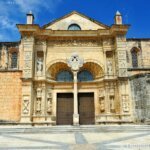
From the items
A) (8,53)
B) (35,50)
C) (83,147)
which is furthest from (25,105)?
(83,147)

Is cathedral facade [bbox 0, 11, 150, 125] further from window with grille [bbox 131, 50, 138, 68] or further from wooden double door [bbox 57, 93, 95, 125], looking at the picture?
window with grille [bbox 131, 50, 138, 68]

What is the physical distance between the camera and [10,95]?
55.7ft

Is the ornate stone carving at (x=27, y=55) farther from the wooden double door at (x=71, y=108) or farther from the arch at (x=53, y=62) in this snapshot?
the wooden double door at (x=71, y=108)

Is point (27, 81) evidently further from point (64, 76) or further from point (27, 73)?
point (64, 76)

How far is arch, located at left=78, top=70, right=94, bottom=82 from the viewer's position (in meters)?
19.1

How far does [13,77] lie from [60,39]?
503 cm

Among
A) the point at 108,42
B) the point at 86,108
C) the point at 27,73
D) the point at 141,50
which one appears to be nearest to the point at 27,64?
the point at 27,73

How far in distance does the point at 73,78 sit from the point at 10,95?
518cm

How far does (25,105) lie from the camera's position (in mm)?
16328

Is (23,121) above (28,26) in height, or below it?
below

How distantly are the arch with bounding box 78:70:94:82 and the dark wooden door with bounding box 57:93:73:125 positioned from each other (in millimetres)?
1712

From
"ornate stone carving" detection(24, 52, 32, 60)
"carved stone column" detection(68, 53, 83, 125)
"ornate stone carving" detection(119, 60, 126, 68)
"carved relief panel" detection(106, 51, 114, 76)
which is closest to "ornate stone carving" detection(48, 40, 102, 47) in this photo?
"carved relief panel" detection(106, 51, 114, 76)

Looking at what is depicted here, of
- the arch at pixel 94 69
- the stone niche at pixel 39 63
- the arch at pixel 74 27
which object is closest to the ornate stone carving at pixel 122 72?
the arch at pixel 94 69

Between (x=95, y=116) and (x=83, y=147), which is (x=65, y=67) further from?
(x=83, y=147)
